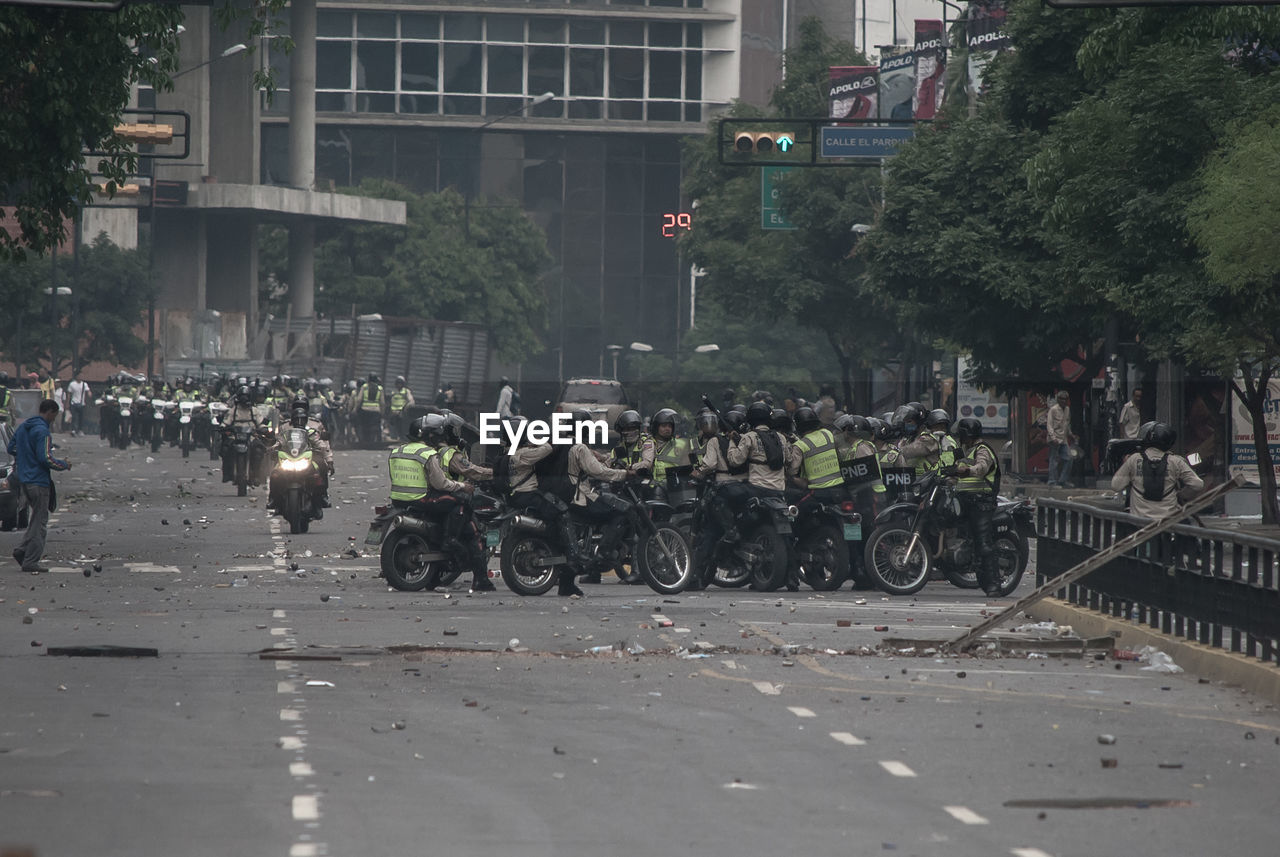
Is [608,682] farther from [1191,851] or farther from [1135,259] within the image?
[1135,259]

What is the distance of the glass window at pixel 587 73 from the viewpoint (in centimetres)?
9988

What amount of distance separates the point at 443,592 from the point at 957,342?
2256 cm

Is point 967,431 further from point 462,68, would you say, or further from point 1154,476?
point 462,68

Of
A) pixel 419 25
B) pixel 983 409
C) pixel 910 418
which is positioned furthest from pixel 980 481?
pixel 419 25

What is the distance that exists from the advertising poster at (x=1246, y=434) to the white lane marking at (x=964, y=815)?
2375 centimetres

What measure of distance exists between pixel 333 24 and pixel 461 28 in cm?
569

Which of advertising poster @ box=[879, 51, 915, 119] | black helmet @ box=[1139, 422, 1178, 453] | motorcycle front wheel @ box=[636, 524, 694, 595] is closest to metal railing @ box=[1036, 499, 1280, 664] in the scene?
black helmet @ box=[1139, 422, 1178, 453]

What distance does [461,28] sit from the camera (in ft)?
324

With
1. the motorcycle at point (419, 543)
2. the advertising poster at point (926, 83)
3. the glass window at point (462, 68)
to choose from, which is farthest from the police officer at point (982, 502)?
the glass window at point (462, 68)

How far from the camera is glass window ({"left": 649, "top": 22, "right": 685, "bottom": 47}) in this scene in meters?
101

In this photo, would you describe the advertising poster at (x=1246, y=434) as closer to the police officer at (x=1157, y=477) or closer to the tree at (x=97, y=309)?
the police officer at (x=1157, y=477)

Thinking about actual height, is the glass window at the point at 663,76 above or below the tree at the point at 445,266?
above

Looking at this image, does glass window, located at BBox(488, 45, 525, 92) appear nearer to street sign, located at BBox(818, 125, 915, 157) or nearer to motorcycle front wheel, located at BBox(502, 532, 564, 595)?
street sign, located at BBox(818, 125, 915, 157)

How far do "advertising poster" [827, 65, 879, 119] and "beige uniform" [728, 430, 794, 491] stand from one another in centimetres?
3623
